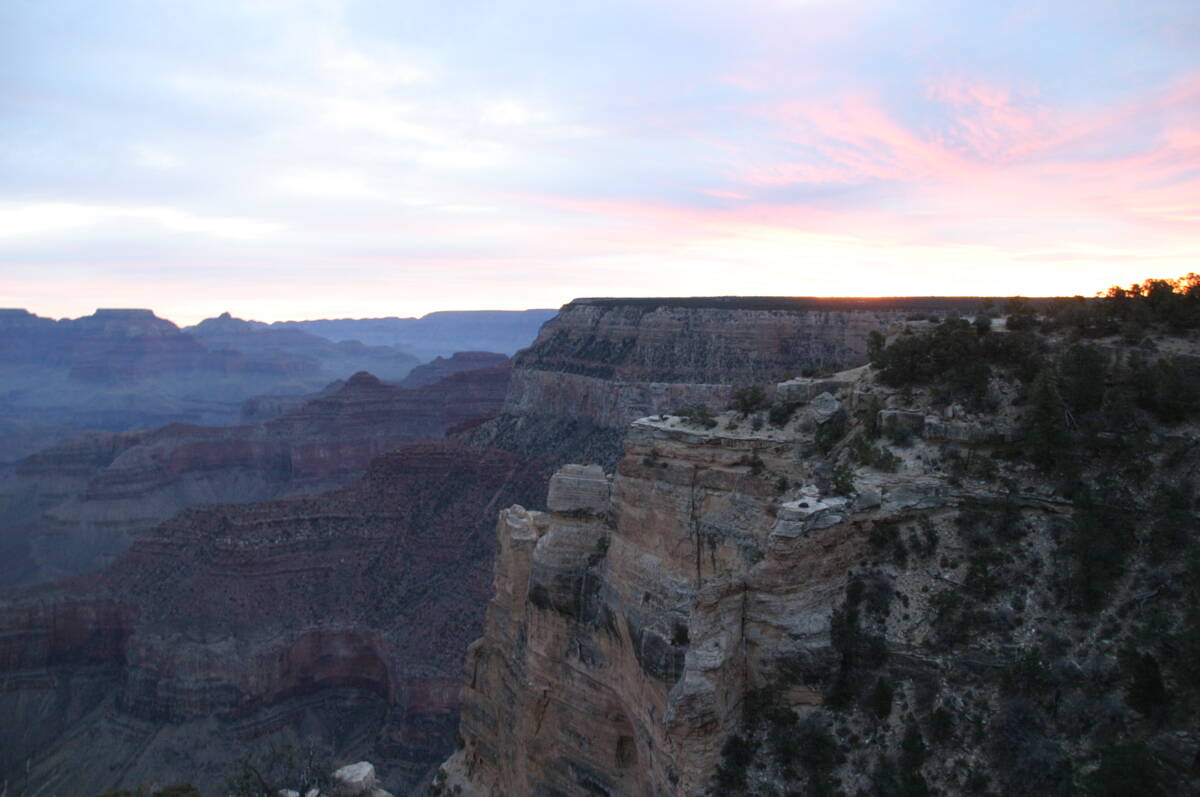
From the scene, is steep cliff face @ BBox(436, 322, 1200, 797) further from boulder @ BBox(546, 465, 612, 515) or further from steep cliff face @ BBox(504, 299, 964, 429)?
steep cliff face @ BBox(504, 299, 964, 429)

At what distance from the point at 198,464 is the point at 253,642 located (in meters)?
55.1

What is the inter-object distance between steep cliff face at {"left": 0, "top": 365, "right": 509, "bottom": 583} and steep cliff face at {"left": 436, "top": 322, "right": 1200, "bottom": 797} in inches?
2894

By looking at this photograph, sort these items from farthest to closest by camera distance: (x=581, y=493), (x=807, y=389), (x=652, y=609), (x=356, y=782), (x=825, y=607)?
(x=356, y=782) → (x=581, y=493) → (x=807, y=389) → (x=652, y=609) → (x=825, y=607)

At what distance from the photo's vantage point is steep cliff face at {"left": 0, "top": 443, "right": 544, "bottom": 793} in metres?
41.1

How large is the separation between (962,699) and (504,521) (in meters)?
14.6

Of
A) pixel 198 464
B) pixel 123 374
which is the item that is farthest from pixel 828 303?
pixel 123 374

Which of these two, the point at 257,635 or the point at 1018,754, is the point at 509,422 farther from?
the point at 1018,754

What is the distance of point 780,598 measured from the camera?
1402 cm

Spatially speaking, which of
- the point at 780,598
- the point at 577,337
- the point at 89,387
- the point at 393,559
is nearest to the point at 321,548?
the point at 393,559

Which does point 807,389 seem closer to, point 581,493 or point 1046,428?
point 1046,428

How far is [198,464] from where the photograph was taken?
92.3 metres

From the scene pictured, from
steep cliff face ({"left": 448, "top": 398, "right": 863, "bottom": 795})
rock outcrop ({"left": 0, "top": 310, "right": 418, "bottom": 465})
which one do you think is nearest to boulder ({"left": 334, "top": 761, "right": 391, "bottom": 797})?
steep cliff face ({"left": 448, "top": 398, "right": 863, "bottom": 795})

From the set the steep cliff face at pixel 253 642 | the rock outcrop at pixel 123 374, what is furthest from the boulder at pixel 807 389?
the rock outcrop at pixel 123 374

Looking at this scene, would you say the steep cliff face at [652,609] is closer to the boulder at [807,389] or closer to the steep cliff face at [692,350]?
the boulder at [807,389]
